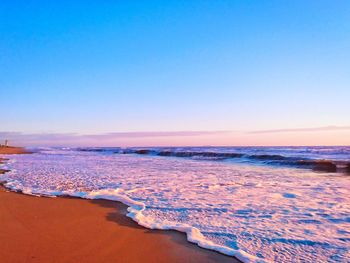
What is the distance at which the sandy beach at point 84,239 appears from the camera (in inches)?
155

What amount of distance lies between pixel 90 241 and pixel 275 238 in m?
2.55

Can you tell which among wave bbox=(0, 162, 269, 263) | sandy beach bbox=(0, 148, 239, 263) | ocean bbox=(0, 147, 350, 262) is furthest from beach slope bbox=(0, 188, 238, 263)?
ocean bbox=(0, 147, 350, 262)

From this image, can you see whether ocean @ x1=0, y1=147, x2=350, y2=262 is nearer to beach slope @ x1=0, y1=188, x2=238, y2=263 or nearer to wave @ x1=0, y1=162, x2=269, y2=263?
wave @ x1=0, y1=162, x2=269, y2=263

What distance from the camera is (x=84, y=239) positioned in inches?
180

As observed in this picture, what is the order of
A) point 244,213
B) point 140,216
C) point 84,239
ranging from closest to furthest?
point 84,239, point 140,216, point 244,213

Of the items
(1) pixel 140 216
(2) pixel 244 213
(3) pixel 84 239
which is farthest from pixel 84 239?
(2) pixel 244 213

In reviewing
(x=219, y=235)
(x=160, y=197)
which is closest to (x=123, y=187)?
(x=160, y=197)

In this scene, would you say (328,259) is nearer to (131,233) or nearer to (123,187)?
(131,233)

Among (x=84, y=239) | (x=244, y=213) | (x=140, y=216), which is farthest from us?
(x=244, y=213)

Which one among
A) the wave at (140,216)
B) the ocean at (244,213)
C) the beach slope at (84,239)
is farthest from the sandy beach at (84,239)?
the ocean at (244,213)

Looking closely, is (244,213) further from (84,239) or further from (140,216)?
(84,239)

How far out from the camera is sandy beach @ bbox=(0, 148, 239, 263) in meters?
3.94

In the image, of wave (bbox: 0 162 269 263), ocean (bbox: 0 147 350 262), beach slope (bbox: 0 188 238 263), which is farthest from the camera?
ocean (bbox: 0 147 350 262)

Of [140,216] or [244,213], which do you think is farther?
[244,213]
